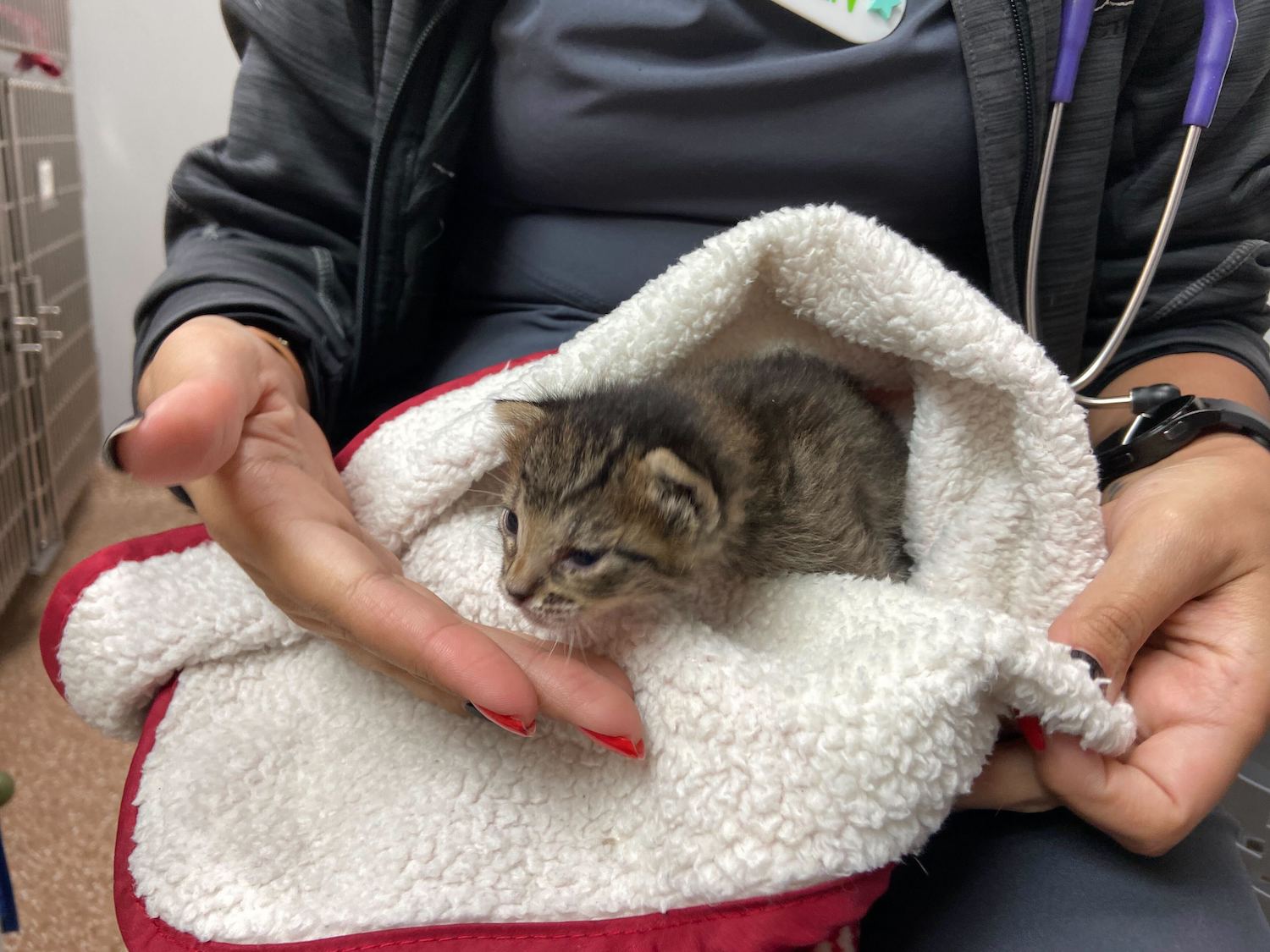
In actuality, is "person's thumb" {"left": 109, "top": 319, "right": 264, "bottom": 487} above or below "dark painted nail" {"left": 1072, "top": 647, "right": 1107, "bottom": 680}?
above

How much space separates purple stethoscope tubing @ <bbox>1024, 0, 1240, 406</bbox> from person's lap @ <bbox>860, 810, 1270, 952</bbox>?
44 cm

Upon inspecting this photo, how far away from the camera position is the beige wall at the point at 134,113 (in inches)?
92.8

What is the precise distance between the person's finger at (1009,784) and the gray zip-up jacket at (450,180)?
0.50 meters

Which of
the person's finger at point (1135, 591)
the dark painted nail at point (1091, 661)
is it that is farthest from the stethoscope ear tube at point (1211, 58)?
the dark painted nail at point (1091, 661)

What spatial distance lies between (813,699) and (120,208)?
2.65 meters

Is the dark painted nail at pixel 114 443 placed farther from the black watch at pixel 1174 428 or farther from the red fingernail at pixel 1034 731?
the black watch at pixel 1174 428

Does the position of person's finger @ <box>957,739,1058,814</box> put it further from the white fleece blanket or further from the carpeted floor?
the carpeted floor

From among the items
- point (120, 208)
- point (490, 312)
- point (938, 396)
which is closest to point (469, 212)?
point (490, 312)

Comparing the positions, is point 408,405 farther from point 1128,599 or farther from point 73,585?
point 1128,599

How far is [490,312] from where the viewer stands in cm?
119

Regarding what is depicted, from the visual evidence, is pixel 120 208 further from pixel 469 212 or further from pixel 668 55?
pixel 668 55

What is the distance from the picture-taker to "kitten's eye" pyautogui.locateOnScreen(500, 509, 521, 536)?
0.88 metres

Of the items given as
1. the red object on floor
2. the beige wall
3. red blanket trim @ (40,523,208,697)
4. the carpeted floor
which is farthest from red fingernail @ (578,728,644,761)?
the beige wall

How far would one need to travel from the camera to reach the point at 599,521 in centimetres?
83
